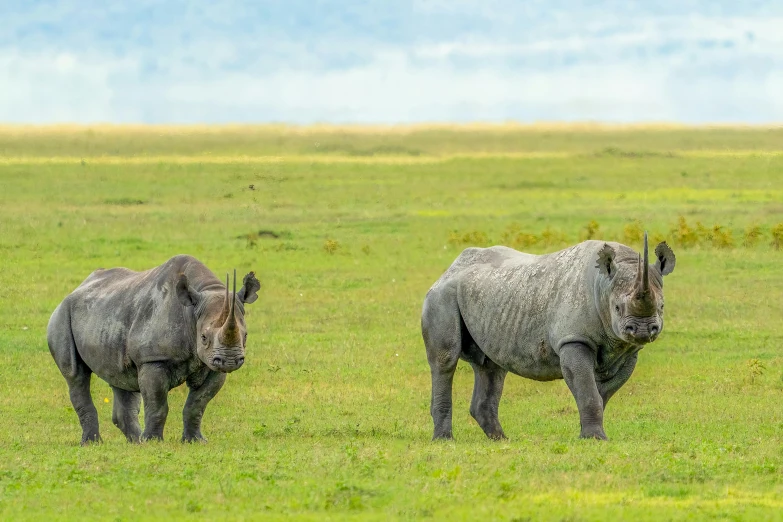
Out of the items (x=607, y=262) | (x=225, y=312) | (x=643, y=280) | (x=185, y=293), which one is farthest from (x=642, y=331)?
(x=185, y=293)

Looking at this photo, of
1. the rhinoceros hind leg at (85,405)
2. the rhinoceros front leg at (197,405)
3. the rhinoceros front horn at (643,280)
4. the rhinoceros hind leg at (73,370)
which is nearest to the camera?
the rhinoceros front horn at (643,280)

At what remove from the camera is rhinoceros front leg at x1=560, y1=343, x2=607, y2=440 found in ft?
40.0

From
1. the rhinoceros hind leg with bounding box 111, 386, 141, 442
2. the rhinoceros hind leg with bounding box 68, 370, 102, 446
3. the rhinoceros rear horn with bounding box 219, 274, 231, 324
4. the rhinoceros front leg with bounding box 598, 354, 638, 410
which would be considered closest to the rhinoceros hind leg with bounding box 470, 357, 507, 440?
the rhinoceros front leg with bounding box 598, 354, 638, 410

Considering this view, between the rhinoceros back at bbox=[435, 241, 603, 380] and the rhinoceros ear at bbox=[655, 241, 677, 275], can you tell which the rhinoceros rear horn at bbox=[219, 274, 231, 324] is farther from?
the rhinoceros ear at bbox=[655, 241, 677, 275]

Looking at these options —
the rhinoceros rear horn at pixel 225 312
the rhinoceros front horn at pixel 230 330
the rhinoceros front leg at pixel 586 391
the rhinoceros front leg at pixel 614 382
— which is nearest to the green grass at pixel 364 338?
the rhinoceros front leg at pixel 586 391

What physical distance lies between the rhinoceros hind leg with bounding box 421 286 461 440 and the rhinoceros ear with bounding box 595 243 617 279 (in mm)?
2254

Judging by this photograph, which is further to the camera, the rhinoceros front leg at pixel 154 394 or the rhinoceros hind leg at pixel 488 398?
the rhinoceros hind leg at pixel 488 398

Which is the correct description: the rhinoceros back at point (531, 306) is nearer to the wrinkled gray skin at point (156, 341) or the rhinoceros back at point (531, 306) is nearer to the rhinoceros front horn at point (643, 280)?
the rhinoceros front horn at point (643, 280)

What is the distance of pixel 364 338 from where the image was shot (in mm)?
20938

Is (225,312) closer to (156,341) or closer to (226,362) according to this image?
(226,362)

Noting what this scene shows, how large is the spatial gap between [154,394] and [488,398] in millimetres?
3304

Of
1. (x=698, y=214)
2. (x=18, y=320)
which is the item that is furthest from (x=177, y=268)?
(x=698, y=214)


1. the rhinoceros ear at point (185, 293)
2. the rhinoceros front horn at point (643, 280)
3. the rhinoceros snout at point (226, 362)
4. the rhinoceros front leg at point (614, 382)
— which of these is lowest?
the rhinoceros front leg at point (614, 382)

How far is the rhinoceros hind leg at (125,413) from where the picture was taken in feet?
45.9
